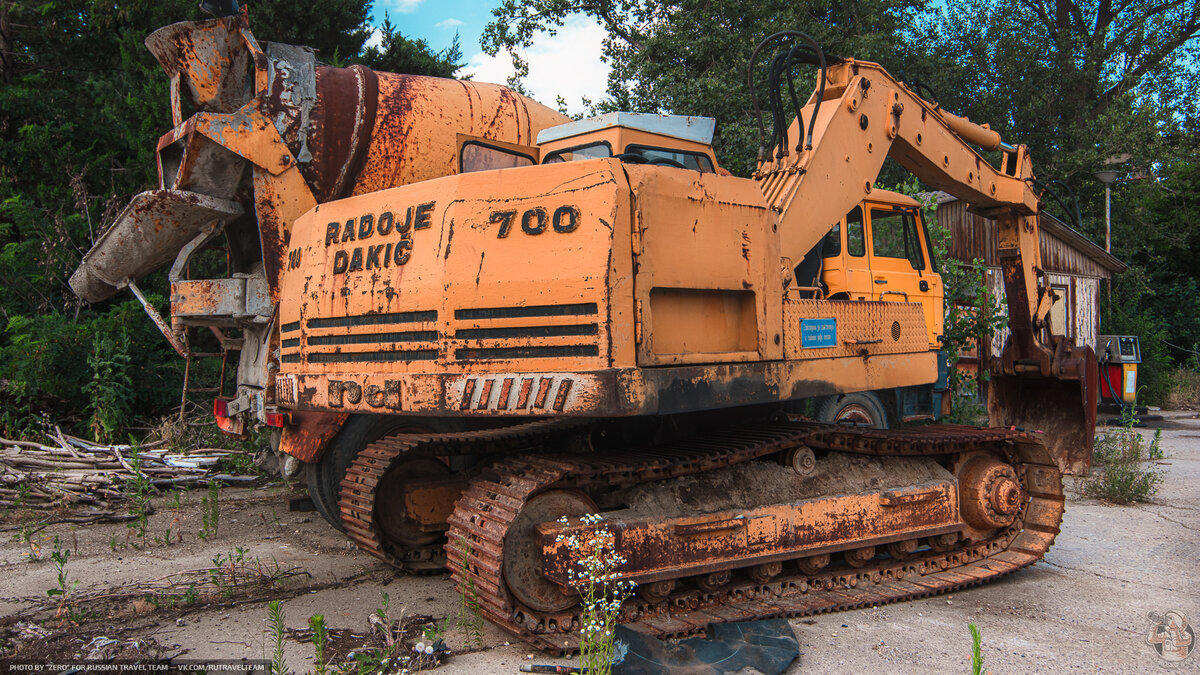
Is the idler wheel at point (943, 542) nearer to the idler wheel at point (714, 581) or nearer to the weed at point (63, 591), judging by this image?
the idler wheel at point (714, 581)

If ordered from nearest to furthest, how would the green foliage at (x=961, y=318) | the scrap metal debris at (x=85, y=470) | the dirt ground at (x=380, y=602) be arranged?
the dirt ground at (x=380, y=602)
the scrap metal debris at (x=85, y=470)
the green foliage at (x=961, y=318)

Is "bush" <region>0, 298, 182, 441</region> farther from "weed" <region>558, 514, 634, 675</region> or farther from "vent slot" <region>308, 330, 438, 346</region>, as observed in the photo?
"weed" <region>558, 514, 634, 675</region>

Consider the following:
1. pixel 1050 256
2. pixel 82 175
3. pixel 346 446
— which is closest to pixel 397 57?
pixel 82 175

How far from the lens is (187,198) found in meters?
6.03

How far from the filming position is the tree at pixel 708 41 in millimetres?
15859

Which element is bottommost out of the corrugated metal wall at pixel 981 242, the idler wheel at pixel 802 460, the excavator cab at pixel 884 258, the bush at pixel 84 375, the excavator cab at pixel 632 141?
the idler wheel at pixel 802 460

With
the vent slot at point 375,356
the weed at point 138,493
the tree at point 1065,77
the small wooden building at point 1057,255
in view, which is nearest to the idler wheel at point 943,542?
the vent slot at point 375,356

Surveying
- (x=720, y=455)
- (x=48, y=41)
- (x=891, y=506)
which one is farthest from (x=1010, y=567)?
(x=48, y=41)

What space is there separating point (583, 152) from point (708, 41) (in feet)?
41.1

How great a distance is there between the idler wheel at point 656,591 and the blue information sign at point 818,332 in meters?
1.51

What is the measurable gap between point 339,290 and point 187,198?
237 cm

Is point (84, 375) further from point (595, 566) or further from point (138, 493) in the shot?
point (595, 566)

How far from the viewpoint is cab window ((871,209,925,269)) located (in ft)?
27.6

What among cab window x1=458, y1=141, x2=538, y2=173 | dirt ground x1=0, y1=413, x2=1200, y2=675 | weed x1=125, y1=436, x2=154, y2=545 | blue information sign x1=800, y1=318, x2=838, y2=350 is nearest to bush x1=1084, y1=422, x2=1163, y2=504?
dirt ground x1=0, y1=413, x2=1200, y2=675
